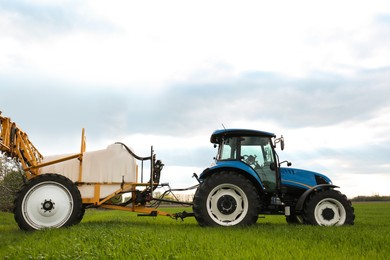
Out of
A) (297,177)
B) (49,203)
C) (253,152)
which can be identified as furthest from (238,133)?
(49,203)

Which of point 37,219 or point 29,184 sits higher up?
point 29,184

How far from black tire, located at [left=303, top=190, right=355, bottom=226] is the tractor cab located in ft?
3.27

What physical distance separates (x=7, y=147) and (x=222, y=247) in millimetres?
6741

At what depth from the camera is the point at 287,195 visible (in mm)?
10617

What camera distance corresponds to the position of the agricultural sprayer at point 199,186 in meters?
9.42

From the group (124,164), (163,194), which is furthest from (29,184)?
(163,194)

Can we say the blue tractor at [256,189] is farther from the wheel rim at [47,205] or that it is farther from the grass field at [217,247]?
the wheel rim at [47,205]

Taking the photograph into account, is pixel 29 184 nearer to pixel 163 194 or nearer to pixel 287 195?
pixel 163 194

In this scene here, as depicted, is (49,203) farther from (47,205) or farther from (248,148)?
(248,148)

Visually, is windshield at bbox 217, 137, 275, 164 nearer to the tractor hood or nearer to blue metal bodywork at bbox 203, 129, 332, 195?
blue metal bodywork at bbox 203, 129, 332, 195

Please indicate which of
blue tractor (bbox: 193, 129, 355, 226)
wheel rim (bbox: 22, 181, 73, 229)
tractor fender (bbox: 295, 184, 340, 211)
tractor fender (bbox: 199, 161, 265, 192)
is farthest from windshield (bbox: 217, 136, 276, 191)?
wheel rim (bbox: 22, 181, 73, 229)

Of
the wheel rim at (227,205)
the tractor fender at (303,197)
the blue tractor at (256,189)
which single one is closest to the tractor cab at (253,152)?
the blue tractor at (256,189)

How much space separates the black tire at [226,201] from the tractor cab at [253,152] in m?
0.77

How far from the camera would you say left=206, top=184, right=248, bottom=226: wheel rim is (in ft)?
30.8
